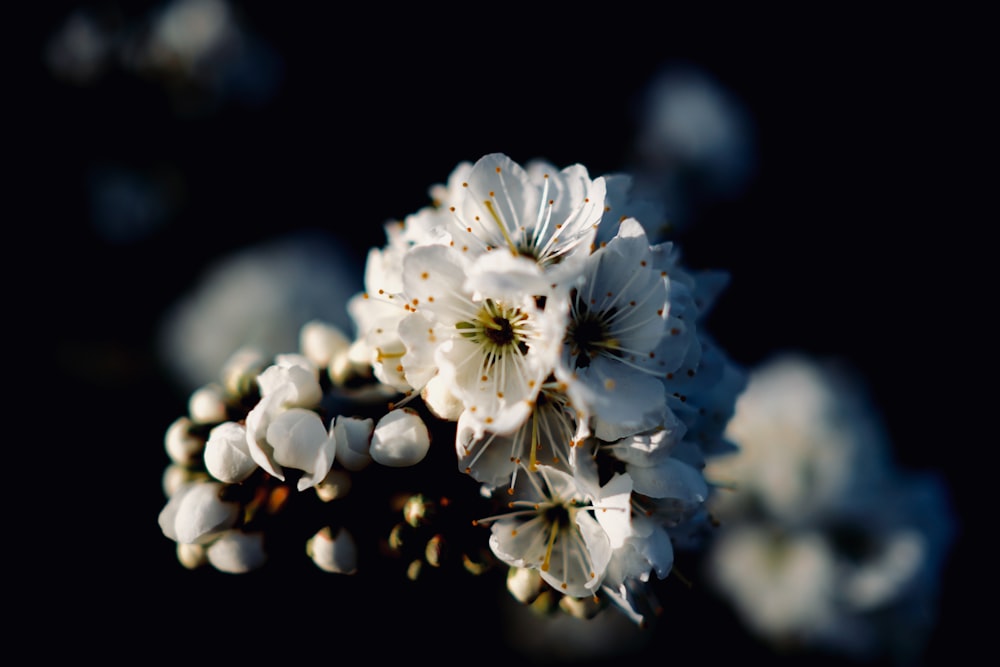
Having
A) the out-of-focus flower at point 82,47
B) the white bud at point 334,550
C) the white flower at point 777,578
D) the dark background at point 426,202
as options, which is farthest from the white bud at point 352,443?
the out-of-focus flower at point 82,47

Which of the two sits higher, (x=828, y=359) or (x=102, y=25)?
(x=102, y=25)

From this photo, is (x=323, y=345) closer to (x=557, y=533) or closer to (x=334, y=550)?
(x=334, y=550)

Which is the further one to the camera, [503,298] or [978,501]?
[978,501]

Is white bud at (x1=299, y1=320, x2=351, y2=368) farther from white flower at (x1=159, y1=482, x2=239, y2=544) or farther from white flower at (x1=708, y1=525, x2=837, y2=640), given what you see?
white flower at (x1=708, y1=525, x2=837, y2=640)

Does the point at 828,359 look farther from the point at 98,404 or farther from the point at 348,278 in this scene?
the point at 98,404

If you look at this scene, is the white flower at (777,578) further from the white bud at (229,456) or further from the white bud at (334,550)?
the white bud at (229,456)

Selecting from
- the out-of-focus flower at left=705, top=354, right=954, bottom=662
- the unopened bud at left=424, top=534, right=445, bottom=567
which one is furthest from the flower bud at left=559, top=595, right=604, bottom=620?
the out-of-focus flower at left=705, top=354, right=954, bottom=662

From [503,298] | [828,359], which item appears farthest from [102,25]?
[828,359]
